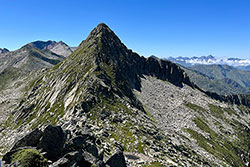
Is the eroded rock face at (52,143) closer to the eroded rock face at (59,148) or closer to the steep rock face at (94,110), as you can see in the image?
the eroded rock face at (59,148)

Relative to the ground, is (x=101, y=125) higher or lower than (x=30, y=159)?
lower

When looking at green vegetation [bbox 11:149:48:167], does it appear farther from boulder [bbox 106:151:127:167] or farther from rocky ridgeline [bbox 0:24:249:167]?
boulder [bbox 106:151:127:167]

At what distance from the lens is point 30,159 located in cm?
2164

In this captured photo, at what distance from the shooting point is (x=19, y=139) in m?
26.3

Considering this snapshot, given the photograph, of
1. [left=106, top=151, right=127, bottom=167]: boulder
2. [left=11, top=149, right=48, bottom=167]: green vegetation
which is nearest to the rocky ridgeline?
[left=11, top=149, right=48, bottom=167]: green vegetation

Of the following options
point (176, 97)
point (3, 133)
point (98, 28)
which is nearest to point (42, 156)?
point (3, 133)

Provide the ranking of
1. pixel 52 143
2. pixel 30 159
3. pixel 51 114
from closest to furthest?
pixel 30 159
pixel 52 143
pixel 51 114

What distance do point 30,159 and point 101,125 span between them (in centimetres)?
3475

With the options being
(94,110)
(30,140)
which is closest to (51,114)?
(94,110)

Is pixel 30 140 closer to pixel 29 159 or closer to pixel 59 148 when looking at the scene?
pixel 59 148

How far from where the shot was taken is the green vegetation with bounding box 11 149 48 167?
70.6 ft

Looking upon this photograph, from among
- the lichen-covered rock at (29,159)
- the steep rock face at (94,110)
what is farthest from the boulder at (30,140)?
the steep rock face at (94,110)

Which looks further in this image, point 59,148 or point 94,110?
point 94,110

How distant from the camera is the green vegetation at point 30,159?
2152 cm
